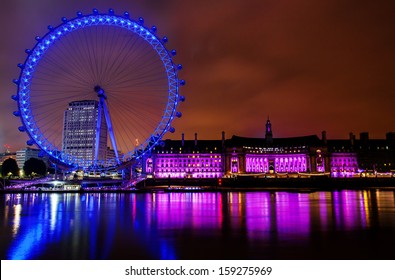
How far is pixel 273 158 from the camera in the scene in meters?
108

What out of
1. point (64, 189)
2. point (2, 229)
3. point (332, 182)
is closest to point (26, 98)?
point (64, 189)

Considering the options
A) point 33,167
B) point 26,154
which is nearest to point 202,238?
point 33,167

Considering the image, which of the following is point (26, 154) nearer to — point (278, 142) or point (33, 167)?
point (33, 167)

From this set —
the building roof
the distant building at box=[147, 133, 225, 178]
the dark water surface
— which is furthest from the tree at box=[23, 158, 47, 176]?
the dark water surface

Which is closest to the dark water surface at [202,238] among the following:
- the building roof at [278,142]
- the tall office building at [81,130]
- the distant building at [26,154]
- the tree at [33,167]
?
the tree at [33,167]

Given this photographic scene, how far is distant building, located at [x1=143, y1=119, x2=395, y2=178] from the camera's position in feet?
339

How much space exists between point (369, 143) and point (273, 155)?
94.6 ft

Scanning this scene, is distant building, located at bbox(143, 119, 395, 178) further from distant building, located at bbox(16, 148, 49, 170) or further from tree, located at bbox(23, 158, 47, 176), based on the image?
distant building, located at bbox(16, 148, 49, 170)

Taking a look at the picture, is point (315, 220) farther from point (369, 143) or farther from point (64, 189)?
point (369, 143)

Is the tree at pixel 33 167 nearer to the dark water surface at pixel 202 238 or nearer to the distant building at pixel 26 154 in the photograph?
the dark water surface at pixel 202 238

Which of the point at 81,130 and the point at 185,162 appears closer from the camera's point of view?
the point at 185,162

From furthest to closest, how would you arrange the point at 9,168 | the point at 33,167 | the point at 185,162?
the point at 185,162 < the point at 33,167 < the point at 9,168

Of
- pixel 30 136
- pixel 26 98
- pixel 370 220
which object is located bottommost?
pixel 370 220

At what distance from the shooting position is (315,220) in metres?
17.6
